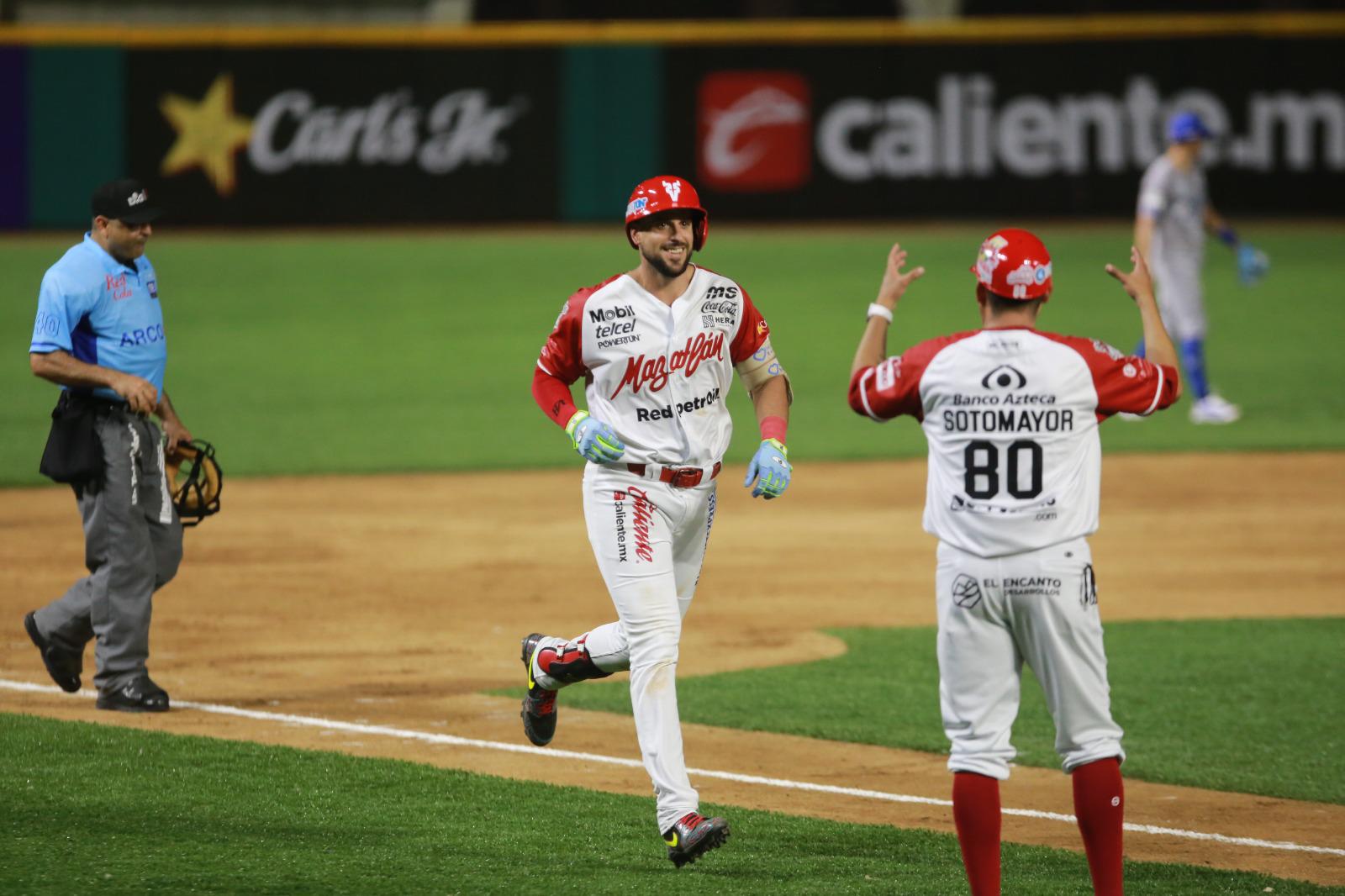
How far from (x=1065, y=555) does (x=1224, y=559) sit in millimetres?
7117

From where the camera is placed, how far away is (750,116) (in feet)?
101

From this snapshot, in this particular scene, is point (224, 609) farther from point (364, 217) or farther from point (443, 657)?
point (364, 217)

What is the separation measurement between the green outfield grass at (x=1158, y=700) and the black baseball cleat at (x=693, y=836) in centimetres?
223

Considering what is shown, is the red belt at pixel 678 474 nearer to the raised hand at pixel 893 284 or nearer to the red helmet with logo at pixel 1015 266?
the raised hand at pixel 893 284

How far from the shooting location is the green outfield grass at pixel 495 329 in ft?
54.2

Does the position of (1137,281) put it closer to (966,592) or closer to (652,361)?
(966,592)

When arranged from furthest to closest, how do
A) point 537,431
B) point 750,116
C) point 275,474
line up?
point 750,116
point 537,431
point 275,474

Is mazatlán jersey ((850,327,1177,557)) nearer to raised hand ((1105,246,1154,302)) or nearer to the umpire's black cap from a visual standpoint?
raised hand ((1105,246,1154,302))

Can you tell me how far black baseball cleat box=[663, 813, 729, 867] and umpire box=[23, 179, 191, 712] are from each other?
317cm

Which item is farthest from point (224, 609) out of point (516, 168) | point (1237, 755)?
point (516, 168)

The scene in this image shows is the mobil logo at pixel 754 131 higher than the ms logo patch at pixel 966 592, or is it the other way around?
the mobil logo at pixel 754 131

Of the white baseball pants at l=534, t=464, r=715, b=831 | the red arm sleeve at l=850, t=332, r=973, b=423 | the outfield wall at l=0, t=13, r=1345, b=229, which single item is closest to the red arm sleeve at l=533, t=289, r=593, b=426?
the white baseball pants at l=534, t=464, r=715, b=831

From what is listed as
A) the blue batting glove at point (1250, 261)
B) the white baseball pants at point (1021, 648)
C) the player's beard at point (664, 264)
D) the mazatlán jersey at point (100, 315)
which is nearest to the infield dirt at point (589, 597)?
the white baseball pants at point (1021, 648)

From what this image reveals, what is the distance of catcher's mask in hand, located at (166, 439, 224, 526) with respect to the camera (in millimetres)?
8672
